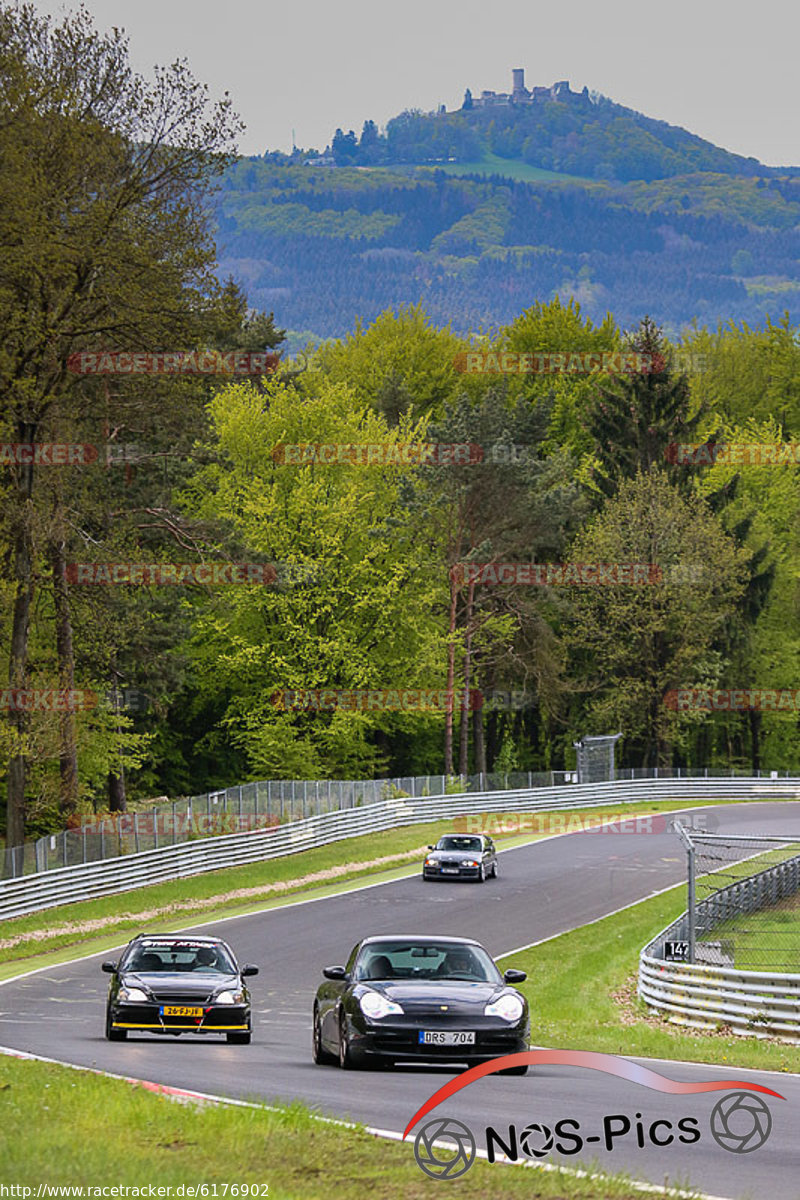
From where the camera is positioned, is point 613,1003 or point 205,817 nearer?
point 613,1003

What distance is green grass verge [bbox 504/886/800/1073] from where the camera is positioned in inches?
700

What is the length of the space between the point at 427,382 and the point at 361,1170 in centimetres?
8188

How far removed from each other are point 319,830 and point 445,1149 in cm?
4103

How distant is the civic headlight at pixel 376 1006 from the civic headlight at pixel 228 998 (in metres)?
4.10

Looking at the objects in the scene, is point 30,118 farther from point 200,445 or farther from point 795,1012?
point 795,1012

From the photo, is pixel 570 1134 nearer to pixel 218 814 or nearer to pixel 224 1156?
pixel 224 1156

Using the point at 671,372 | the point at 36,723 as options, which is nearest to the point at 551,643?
the point at 671,372

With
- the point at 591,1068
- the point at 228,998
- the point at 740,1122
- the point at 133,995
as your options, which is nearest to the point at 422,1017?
the point at 591,1068

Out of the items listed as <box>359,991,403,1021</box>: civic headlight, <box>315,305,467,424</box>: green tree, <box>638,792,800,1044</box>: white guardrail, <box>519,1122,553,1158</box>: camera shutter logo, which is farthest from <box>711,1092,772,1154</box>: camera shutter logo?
<box>315,305,467,424</box>: green tree

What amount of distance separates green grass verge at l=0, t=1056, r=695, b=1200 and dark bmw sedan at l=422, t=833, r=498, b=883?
103 feet

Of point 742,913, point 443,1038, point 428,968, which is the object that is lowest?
point 742,913

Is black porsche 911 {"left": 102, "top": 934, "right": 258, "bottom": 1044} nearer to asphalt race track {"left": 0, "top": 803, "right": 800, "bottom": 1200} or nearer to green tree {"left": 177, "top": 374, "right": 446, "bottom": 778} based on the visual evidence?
asphalt race track {"left": 0, "top": 803, "right": 800, "bottom": 1200}

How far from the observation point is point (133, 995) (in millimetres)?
17312

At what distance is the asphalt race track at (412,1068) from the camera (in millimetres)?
9469
